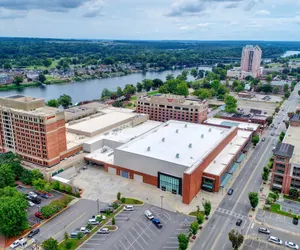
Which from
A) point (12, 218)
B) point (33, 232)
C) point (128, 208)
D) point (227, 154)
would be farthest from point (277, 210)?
point (12, 218)

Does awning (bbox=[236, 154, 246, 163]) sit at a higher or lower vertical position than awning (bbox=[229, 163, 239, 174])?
higher

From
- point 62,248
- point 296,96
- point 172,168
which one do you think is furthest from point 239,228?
point 296,96

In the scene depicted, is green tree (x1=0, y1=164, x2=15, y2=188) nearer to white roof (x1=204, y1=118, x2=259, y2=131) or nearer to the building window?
the building window

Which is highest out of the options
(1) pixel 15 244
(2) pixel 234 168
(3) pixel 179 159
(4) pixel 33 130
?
(4) pixel 33 130

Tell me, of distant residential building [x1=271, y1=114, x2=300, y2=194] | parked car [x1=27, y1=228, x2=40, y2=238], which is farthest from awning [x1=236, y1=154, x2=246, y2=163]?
parked car [x1=27, y1=228, x2=40, y2=238]

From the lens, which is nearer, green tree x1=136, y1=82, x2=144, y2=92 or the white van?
the white van

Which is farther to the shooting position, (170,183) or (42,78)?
(42,78)

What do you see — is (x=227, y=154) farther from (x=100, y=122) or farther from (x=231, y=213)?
(x=100, y=122)
